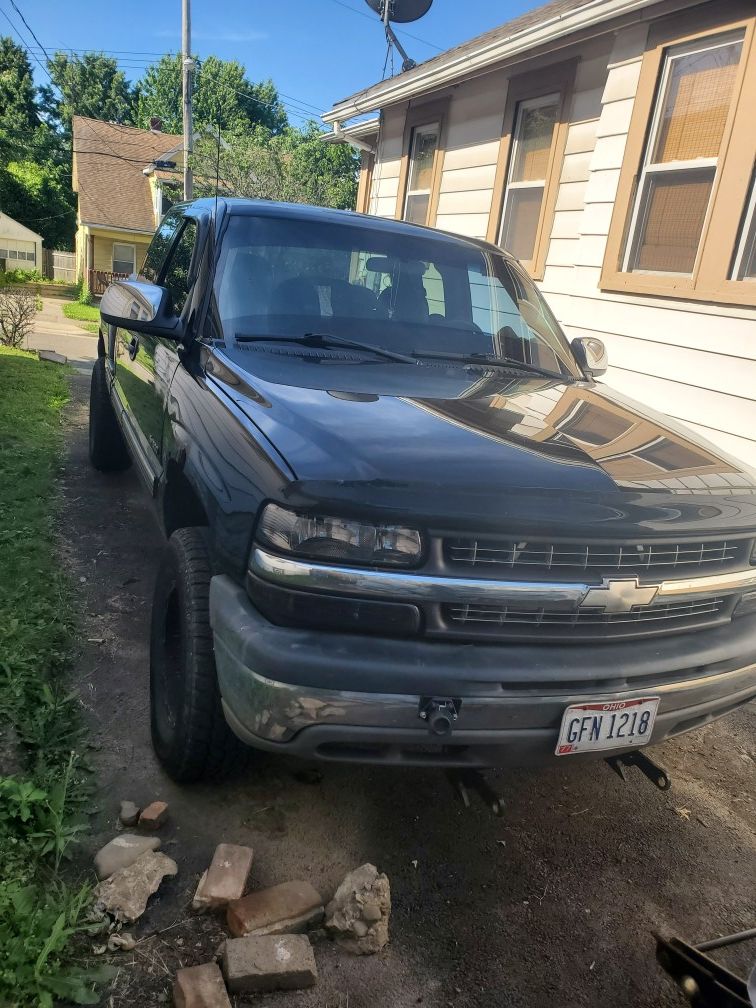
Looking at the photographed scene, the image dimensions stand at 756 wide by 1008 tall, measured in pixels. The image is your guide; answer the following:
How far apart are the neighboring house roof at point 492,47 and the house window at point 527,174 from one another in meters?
0.58

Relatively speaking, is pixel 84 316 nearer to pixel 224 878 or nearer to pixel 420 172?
pixel 420 172

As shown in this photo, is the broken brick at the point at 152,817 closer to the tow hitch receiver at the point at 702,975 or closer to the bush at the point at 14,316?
the tow hitch receiver at the point at 702,975

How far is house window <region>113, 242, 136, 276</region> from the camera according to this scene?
3288cm

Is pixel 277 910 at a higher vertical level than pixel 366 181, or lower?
lower

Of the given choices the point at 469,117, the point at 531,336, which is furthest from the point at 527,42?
the point at 531,336

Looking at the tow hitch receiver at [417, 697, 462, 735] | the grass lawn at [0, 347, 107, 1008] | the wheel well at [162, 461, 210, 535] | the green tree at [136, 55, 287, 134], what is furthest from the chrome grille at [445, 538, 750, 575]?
the green tree at [136, 55, 287, 134]

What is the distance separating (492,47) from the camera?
6660 millimetres

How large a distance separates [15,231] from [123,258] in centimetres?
992

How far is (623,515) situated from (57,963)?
179 cm

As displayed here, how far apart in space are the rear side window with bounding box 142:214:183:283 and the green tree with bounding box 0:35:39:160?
4858 cm

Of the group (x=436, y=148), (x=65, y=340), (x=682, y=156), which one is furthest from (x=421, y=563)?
(x=65, y=340)

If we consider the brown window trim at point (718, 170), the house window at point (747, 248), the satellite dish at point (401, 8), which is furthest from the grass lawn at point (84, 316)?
the house window at point (747, 248)

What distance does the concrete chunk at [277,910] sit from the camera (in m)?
1.99

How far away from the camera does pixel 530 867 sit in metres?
2.41
